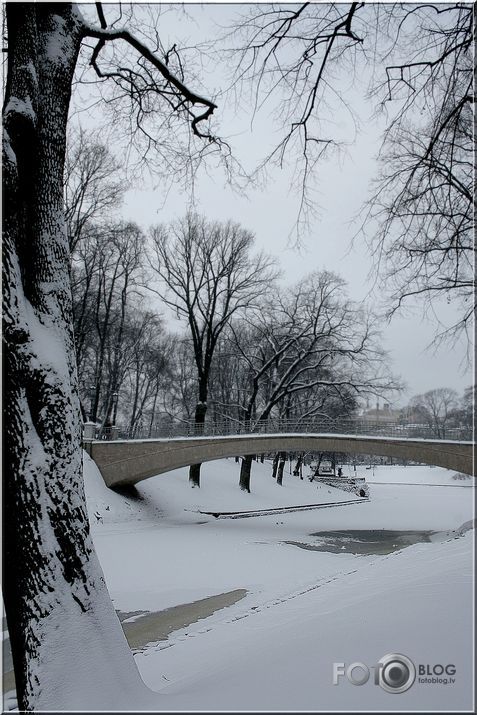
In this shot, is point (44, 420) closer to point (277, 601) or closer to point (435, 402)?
point (277, 601)

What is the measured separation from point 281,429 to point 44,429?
2183 cm

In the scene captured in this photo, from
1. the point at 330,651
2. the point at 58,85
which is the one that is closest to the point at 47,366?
the point at 58,85

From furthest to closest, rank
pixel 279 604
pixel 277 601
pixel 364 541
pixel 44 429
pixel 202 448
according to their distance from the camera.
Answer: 1. pixel 202 448
2. pixel 364 541
3. pixel 277 601
4. pixel 279 604
5. pixel 44 429

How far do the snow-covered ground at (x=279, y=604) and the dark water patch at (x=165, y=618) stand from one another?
0.46ft

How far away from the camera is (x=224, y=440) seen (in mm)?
24266

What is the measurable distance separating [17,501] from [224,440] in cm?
2057

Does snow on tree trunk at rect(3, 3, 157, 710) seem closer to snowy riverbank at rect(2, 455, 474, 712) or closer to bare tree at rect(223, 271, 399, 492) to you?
snowy riverbank at rect(2, 455, 474, 712)

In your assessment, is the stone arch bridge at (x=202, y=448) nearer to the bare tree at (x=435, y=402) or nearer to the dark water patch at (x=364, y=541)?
the dark water patch at (x=364, y=541)

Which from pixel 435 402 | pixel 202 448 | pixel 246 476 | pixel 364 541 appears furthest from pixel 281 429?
pixel 435 402

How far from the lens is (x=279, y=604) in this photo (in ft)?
30.0

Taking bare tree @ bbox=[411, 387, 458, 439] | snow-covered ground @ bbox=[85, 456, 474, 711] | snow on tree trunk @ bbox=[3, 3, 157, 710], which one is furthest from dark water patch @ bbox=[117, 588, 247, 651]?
bare tree @ bbox=[411, 387, 458, 439]

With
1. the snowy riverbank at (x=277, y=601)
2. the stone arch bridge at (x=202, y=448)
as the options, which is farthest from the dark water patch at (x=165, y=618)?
the stone arch bridge at (x=202, y=448)

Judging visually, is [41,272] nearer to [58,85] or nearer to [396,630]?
[58,85]

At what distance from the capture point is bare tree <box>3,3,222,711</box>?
3729 millimetres
